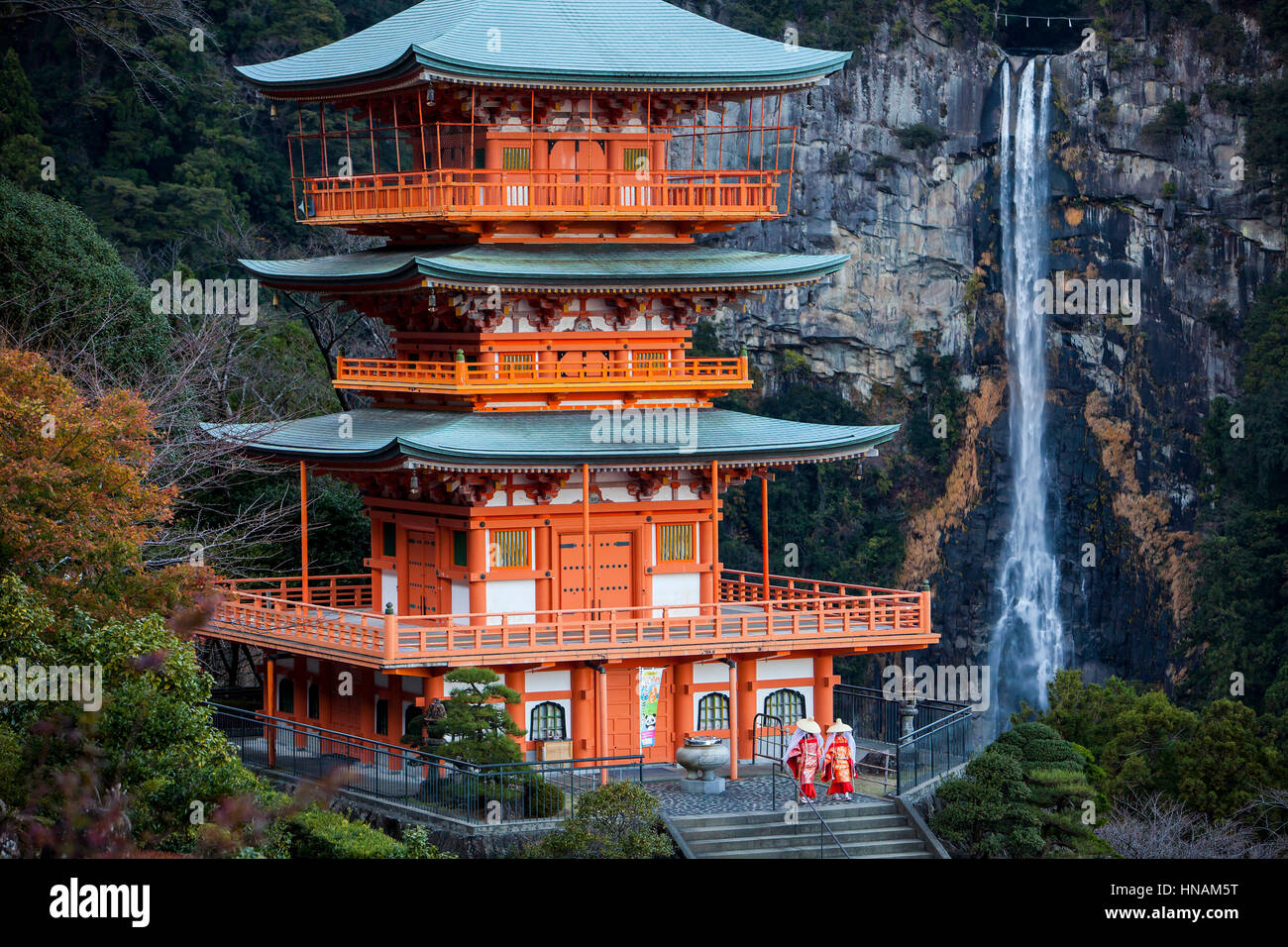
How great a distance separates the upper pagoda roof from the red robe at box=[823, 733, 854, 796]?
38.7ft

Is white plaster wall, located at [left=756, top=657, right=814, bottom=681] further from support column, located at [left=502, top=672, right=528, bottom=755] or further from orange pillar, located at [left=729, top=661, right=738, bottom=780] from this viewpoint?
support column, located at [left=502, top=672, right=528, bottom=755]

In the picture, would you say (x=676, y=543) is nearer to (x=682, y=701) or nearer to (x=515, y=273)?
(x=682, y=701)

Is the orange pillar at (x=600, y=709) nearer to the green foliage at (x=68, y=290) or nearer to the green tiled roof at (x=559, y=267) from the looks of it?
the green tiled roof at (x=559, y=267)

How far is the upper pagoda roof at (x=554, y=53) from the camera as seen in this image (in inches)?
1339

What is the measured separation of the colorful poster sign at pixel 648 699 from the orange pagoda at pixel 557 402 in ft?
0.20

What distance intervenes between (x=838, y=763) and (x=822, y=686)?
339 cm

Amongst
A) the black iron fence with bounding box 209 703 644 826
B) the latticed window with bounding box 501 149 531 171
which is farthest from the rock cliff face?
the black iron fence with bounding box 209 703 644 826

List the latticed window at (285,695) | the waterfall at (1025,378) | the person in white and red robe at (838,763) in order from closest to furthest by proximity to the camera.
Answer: the person in white and red robe at (838,763) < the latticed window at (285,695) < the waterfall at (1025,378)

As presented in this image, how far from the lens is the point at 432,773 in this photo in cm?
3069

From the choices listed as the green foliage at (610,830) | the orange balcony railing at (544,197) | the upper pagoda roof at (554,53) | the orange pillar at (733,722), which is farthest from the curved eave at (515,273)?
the green foliage at (610,830)

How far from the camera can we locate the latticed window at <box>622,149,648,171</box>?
36250mm

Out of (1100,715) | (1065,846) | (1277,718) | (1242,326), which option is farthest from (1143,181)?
(1065,846)

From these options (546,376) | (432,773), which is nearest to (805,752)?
(432,773)

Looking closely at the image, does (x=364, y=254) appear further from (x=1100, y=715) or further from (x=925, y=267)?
(x=925, y=267)
